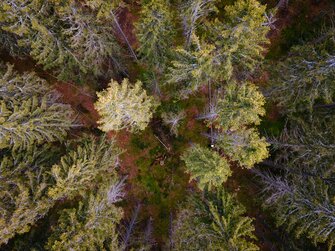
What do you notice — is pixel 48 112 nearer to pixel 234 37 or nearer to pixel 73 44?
pixel 73 44

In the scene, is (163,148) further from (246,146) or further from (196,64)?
(196,64)

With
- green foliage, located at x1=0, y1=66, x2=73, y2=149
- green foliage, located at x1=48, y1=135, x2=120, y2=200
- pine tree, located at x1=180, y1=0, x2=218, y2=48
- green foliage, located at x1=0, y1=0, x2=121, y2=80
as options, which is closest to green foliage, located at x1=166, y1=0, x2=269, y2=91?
pine tree, located at x1=180, y1=0, x2=218, y2=48

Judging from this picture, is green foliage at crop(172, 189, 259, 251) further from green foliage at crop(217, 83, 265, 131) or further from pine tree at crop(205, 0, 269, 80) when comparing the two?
pine tree at crop(205, 0, 269, 80)

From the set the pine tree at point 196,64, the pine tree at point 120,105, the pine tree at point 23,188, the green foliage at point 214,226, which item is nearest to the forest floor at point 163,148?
the green foliage at point 214,226

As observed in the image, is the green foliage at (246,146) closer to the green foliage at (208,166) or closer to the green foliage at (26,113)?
the green foliage at (208,166)

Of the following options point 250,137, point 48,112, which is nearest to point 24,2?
point 48,112

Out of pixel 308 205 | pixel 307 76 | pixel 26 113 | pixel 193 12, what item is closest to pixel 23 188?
pixel 26 113
